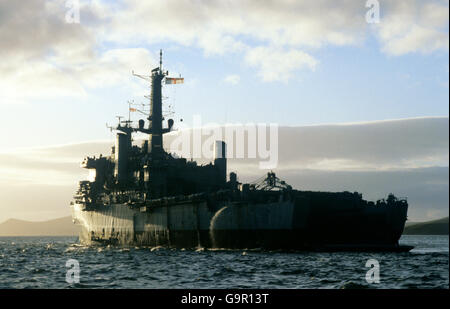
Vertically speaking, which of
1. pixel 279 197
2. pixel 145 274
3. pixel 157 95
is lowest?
pixel 145 274

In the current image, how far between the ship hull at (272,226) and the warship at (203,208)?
81 millimetres

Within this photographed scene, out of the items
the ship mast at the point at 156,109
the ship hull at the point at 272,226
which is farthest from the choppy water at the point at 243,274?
the ship mast at the point at 156,109

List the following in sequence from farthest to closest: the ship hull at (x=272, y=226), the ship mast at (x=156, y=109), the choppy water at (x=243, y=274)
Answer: the ship mast at (x=156, y=109)
the ship hull at (x=272, y=226)
the choppy water at (x=243, y=274)

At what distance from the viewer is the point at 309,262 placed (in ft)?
112

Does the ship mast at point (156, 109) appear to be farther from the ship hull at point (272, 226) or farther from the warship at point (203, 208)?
the ship hull at point (272, 226)

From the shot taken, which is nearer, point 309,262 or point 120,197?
point 309,262

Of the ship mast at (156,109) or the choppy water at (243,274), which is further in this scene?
the ship mast at (156,109)

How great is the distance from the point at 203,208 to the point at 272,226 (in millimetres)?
7329

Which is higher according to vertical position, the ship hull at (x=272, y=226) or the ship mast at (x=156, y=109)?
the ship mast at (x=156, y=109)

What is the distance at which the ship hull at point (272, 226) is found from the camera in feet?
140

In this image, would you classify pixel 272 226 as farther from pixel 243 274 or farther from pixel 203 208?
pixel 243 274
